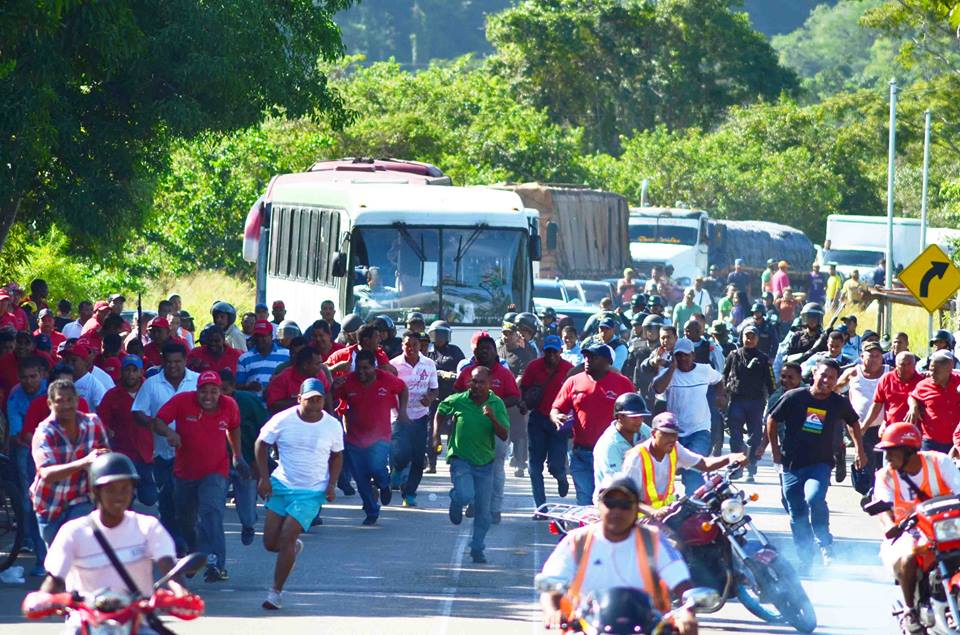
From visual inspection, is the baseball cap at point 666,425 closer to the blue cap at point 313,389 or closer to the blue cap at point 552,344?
the blue cap at point 313,389

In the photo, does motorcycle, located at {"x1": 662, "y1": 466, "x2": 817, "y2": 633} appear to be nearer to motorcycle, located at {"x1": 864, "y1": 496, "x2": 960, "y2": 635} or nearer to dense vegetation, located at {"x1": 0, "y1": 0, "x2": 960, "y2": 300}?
motorcycle, located at {"x1": 864, "y1": 496, "x2": 960, "y2": 635}

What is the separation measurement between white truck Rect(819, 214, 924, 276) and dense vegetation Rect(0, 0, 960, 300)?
2843mm

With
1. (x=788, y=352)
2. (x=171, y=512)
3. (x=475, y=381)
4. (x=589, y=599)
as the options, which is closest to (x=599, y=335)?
(x=788, y=352)

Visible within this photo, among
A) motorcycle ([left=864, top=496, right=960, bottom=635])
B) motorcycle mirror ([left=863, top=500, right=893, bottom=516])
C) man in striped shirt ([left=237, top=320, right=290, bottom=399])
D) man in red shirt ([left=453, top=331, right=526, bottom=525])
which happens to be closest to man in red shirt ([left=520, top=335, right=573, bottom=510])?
man in red shirt ([left=453, top=331, right=526, bottom=525])

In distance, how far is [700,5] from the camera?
77062mm

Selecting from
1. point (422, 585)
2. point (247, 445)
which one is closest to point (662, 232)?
point (247, 445)

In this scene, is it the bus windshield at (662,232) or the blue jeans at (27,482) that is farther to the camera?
the bus windshield at (662,232)

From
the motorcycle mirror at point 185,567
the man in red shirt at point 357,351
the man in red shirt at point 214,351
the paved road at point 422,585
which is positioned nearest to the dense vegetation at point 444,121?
the man in red shirt at point 214,351

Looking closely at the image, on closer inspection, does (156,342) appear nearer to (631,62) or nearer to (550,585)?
(550,585)

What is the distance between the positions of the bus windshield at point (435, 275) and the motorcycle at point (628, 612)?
16240 millimetres

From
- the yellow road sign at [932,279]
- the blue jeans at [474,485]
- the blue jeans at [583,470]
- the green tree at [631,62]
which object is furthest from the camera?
the green tree at [631,62]

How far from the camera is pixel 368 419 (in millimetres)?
15672

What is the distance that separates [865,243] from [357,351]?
41.6 m

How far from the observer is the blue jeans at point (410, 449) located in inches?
663
